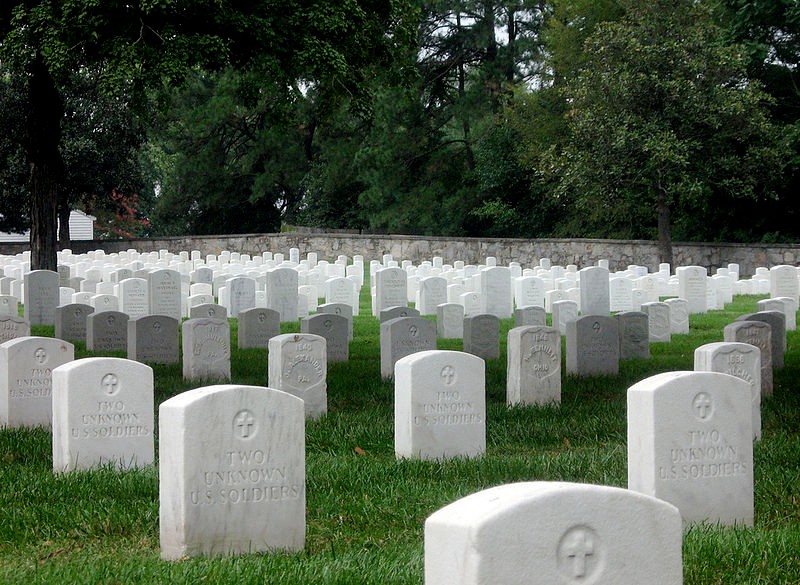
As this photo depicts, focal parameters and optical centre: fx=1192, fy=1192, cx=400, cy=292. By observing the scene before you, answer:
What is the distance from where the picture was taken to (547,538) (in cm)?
338

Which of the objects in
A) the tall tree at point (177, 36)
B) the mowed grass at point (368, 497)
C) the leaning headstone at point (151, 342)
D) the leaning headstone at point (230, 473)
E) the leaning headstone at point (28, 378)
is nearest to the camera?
the mowed grass at point (368, 497)

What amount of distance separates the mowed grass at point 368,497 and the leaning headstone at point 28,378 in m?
0.31

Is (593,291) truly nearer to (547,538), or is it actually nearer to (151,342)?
(151,342)

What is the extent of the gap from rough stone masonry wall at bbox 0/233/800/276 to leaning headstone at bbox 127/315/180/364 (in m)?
24.7

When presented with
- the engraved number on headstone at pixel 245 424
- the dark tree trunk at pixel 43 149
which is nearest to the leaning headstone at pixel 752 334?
the engraved number on headstone at pixel 245 424

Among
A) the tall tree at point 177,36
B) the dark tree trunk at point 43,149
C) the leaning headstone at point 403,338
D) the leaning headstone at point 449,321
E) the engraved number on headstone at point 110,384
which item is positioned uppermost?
the tall tree at point 177,36

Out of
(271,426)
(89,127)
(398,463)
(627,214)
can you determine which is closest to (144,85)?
(398,463)

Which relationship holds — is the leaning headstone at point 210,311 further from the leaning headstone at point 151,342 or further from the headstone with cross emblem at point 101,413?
the headstone with cross emblem at point 101,413

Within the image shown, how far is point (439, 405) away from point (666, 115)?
1053 inches

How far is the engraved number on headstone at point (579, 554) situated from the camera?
340 centimetres

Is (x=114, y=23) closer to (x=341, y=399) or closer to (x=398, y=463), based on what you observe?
(x=341, y=399)

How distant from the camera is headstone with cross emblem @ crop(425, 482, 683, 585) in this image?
10.9 ft

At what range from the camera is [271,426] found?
599 centimetres

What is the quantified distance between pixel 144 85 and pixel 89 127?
29.9m
